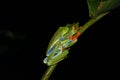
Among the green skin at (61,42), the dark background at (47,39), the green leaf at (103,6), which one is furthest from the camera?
the dark background at (47,39)

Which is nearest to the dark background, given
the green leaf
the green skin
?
the green skin

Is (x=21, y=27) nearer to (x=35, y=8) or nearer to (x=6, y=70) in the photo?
(x=35, y=8)

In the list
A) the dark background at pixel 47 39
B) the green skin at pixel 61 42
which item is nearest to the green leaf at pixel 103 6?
the green skin at pixel 61 42

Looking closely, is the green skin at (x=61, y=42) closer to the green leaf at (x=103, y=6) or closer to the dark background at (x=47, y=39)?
the green leaf at (x=103, y=6)

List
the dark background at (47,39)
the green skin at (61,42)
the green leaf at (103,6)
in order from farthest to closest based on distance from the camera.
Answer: the dark background at (47,39)
the green skin at (61,42)
the green leaf at (103,6)

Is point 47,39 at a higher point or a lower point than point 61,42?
lower

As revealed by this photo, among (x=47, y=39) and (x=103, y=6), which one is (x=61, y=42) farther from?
(x=47, y=39)

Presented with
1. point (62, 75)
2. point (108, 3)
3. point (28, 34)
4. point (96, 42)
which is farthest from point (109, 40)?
point (108, 3)

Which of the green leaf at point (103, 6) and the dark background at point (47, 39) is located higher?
the green leaf at point (103, 6)

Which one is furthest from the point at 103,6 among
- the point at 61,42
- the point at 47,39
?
the point at 47,39
